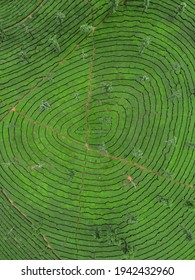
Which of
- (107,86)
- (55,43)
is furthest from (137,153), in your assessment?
(55,43)

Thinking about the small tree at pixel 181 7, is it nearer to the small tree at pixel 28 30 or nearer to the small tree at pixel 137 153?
the small tree at pixel 137 153

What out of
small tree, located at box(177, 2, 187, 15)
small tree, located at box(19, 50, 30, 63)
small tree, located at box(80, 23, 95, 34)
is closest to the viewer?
small tree, located at box(80, 23, 95, 34)

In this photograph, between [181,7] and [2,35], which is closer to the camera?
[181,7]

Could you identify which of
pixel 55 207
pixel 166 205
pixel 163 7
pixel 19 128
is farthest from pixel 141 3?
pixel 55 207

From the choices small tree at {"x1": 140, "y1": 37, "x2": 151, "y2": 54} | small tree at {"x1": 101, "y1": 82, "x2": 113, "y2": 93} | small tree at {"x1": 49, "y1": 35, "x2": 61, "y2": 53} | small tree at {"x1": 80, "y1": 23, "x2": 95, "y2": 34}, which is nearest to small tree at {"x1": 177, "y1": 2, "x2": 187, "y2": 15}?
small tree at {"x1": 140, "y1": 37, "x2": 151, "y2": 54}

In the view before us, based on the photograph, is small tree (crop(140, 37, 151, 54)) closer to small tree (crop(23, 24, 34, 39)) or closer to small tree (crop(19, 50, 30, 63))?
small tree (crop(23, 24, 34, 39))

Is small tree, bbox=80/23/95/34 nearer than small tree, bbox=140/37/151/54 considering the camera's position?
Yes

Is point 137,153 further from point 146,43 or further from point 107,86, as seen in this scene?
point 146,43

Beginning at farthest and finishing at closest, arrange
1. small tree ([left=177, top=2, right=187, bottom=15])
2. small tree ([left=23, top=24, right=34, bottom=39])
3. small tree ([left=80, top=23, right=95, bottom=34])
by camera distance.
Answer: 1. small tree ([left=23, top=24, right=34, bottom=39])
2. small tree ([left=177, top=2, right=187, bottom=15])
3. small tree ([left=80, top=23, right=95, bottom=34])

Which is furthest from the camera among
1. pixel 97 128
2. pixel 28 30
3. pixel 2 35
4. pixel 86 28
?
pixel 28 30

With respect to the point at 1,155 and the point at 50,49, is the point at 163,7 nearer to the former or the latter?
the point at 50,49
